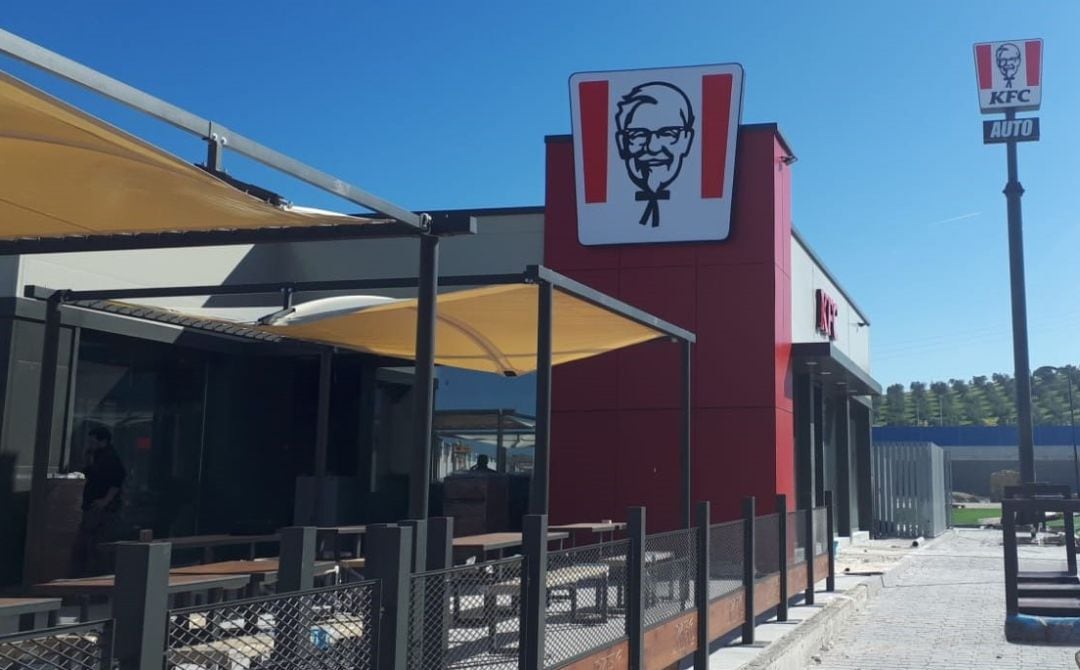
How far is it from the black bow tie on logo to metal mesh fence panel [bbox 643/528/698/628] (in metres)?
8.07

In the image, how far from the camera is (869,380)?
72.7ft

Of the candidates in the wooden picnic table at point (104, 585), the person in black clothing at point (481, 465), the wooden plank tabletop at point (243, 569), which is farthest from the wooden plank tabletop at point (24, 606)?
the person in black clothing at point (481, 465)

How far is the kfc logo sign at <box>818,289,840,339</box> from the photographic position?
767 inches

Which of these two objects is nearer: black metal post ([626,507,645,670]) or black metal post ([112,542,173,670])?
black metal post ([112,542,173,670])

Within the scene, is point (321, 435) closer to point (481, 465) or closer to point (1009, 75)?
point (481, 465)


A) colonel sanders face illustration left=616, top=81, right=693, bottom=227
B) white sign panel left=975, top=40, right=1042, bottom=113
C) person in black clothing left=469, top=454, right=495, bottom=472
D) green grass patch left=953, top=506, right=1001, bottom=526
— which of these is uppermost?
white sign panel left=975, top=40, right=1042, bottom=113

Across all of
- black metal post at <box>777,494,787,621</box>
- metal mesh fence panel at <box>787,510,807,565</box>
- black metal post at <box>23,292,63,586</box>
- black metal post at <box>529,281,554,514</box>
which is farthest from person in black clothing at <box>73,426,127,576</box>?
metal mesh fence panel at <box>787,510,807,565</box>

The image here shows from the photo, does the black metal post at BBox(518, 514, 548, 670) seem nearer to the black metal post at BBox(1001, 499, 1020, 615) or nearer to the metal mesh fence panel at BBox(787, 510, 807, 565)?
the black metal post at BBox(1001, 499, 1020, 615)

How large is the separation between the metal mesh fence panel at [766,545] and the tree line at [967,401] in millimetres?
130866

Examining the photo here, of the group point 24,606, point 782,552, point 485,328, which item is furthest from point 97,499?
point 782,552

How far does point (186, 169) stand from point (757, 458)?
459 inches

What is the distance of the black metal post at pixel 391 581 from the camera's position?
4.19m

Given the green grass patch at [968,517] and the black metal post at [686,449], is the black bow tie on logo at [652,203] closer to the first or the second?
the black metal post at [686,449]

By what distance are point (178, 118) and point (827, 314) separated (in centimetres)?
1741
